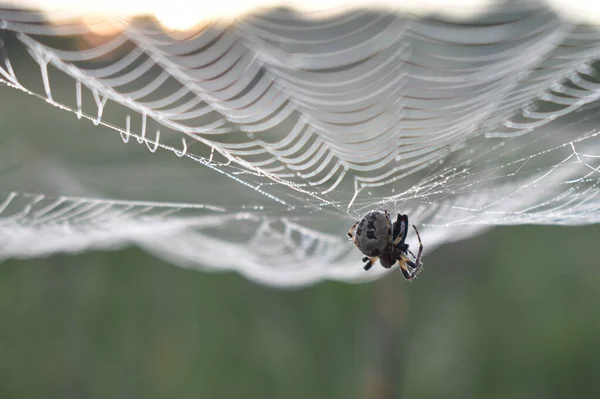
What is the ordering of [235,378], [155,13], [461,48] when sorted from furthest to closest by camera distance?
[235,378], [461,48], [155,13]

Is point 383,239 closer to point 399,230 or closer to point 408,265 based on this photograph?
point 399,230

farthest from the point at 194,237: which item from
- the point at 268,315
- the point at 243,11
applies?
the point at 243,11

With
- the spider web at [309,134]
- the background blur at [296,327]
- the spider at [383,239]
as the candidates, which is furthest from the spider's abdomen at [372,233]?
the background blur at [296,327]

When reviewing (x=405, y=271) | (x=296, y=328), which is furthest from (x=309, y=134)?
(x=296, y=328)

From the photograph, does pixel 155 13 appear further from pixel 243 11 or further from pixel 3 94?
pixel 3 94

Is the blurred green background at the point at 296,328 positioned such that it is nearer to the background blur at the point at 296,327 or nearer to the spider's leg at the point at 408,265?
the background blur at the point at 296,327

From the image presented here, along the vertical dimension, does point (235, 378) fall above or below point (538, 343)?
below

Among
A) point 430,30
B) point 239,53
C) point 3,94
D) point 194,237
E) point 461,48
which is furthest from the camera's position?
point 3,94
